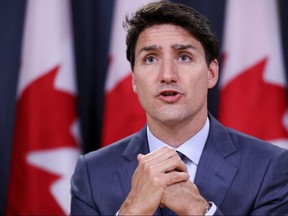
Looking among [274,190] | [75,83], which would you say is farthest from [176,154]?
[75,83]

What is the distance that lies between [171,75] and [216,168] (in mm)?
254

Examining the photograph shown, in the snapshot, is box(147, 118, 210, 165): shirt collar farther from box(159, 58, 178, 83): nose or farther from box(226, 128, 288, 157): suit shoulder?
box(159, 58, 178, 83): nose

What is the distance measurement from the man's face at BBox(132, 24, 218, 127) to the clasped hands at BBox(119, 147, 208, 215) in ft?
0.38

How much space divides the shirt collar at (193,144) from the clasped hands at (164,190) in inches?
4.7

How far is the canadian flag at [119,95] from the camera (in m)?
1.95

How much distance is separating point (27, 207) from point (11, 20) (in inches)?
23.9

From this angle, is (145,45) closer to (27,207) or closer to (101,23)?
(101,23)

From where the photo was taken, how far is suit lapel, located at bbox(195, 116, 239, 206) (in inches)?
57.6

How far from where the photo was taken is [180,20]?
1532 mm

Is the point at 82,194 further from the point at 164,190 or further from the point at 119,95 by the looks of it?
the point at 119,95

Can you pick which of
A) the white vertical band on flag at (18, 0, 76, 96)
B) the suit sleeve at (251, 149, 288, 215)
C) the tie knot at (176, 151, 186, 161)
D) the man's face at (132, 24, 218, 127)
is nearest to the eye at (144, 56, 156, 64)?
the man's face at (132, 24, 218, 127)

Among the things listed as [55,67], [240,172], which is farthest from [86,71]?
[240,172]

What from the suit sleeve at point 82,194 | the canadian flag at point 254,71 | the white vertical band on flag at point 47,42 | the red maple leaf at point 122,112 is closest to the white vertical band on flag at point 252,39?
the canadian flag at point 254,71

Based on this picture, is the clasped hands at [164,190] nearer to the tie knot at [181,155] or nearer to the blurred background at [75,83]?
the tie knot at [181,155]
